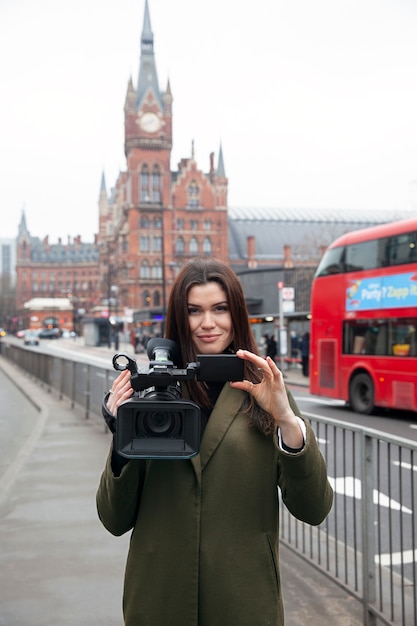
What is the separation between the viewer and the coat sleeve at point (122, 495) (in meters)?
2.13

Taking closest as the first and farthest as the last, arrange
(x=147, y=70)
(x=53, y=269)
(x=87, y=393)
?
(x=87, y=393) < (x=147, y=70) < (x=53, y=269)

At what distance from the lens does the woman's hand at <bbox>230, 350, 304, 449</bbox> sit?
2.05m

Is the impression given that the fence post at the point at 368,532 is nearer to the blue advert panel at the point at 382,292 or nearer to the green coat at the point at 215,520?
the green coat at the point at 215,520

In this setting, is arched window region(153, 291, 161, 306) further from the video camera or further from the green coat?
the video camera

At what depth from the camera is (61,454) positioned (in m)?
9.23

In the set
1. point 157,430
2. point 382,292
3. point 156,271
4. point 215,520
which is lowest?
point 215,520

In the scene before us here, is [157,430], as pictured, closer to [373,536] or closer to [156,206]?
[373,536]

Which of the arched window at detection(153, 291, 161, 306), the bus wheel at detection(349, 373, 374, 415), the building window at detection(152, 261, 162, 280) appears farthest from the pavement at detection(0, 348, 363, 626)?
the building window at detection(152, 261, 162, 280)

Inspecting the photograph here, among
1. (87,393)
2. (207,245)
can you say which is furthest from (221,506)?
(207,245)

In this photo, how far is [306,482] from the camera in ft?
6.91

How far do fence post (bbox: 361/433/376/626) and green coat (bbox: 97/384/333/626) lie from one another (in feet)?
6.57


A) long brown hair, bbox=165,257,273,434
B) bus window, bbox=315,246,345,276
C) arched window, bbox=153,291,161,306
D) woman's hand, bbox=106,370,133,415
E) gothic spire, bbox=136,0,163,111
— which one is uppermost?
gothic spire, bbox=136,0,163,111

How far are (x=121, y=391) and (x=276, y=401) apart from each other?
471 millimetres

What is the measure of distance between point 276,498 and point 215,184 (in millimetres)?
96046
